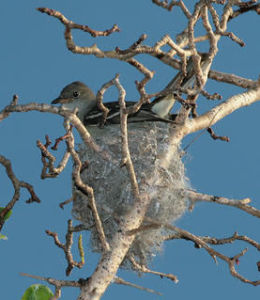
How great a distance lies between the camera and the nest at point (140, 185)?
635 centimetres

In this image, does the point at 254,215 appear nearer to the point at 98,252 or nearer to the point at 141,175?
the point at 141,175

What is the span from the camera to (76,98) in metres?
8.11

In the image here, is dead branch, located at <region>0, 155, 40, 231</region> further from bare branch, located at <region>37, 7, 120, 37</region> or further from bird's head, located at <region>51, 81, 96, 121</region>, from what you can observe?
bird's head, located at <region>51, 81, 96, 121</region>

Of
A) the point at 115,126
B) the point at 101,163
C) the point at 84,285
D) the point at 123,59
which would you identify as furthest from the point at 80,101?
the point at 84,285

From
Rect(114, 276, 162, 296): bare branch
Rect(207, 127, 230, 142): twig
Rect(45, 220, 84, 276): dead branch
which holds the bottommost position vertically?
Rect(114, 276, 162, 296): bare branch

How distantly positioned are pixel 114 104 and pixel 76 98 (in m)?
0.85

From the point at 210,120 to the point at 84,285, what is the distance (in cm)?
254

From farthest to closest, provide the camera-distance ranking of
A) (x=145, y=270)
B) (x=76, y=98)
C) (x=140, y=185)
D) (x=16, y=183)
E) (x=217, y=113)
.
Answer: (x=76, y=98)
(x=217, y=113)
(x=140, y=185)
(x=145, y=270)
(x=16, y=183)

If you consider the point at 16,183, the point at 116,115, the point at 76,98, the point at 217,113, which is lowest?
the point at 16,183

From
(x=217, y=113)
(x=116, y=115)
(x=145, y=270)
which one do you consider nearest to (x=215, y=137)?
(x=217, y=113)

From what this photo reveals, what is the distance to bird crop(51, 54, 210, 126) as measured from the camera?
666cm

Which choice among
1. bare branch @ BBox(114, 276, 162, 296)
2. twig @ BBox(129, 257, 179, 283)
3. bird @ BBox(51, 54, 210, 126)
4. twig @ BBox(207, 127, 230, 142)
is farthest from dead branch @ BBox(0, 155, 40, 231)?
twig @ BBox(207, 127, 230, 142)

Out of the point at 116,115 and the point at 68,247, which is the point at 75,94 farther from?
the point at 68,247

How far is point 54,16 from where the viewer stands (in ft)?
15.8
